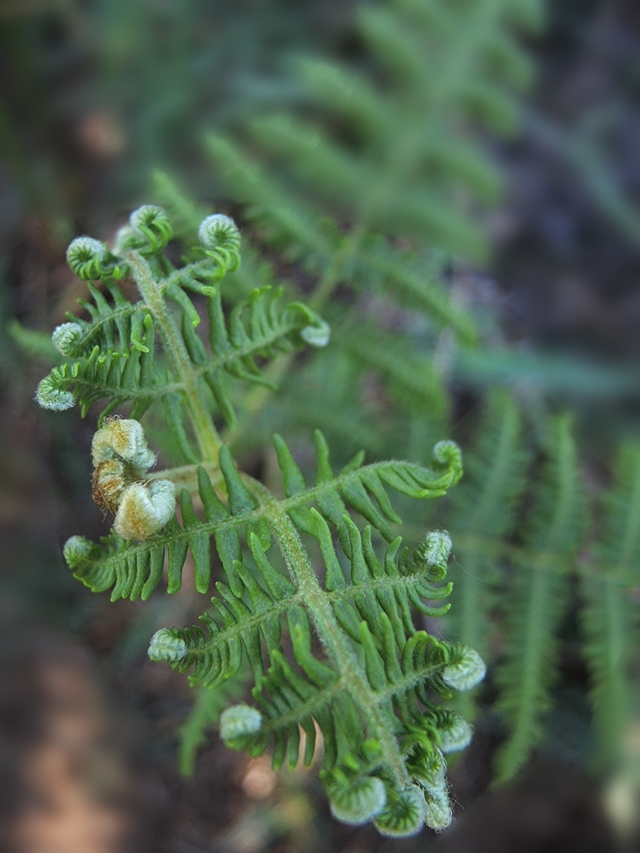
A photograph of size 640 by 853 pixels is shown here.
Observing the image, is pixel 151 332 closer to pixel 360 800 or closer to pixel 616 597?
pixel 360 800

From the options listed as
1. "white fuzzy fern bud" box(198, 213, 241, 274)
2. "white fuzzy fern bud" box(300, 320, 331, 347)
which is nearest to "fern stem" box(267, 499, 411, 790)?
"white fuzzy fern bud" box(300, 320, 331, 347)

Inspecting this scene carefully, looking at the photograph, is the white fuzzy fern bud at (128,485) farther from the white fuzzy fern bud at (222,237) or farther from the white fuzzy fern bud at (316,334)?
the white fuzzy fern bud at (316,334)

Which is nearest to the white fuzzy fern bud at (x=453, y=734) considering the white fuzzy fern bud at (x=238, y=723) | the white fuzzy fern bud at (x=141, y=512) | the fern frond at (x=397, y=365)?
the white fuzzy fern bud at (x=238, y=723)

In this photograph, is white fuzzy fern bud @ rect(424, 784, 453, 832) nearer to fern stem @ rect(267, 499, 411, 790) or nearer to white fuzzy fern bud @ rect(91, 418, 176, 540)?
fern stem @ rect(267, 499, 411, 790)

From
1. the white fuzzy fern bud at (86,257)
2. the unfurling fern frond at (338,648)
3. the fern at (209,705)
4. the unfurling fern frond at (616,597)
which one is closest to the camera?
the unfurling fern frond at (338,648)

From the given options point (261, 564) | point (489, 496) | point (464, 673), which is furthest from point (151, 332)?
point (489, 496)

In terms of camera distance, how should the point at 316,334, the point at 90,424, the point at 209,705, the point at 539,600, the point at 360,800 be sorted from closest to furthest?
the point at 360,800 → the point at 316,334 → the point at 209,705 → the point at 539,600 → the point at 90,424
